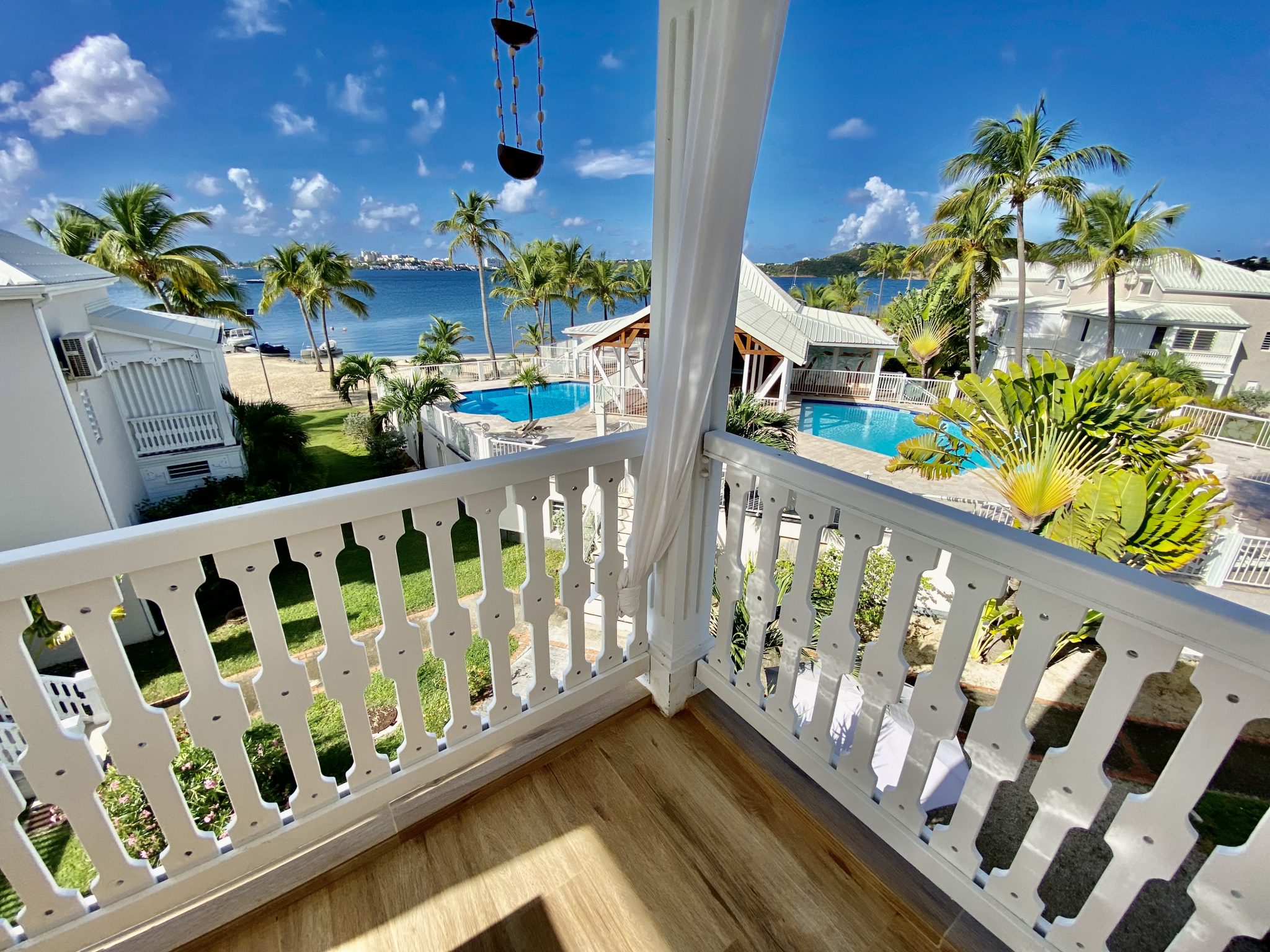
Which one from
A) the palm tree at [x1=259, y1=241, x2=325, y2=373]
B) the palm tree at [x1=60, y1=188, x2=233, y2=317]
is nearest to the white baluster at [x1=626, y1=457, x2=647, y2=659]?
the palm tree at [x1=60, y1=188, x2=233, y2=317]

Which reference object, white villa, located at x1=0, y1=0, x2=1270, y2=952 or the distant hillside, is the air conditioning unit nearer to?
white villa, located at x1=0, y1=0, x2=1270, y2=952

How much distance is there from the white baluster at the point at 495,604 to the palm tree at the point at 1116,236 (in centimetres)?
144

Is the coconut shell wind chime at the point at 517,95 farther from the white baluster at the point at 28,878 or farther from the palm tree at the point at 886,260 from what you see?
the white baluster at the point at 28,878

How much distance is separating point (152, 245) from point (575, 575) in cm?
782

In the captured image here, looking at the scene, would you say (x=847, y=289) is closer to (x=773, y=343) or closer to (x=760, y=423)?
(x=760, y=423)

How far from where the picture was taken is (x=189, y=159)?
7.21 feet

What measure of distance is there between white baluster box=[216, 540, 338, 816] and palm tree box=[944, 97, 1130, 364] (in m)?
1.82

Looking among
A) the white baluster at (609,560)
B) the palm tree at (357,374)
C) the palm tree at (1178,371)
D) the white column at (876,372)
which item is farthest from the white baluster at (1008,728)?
the palm tree at (357,374)

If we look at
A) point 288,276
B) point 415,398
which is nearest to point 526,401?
point 415,398

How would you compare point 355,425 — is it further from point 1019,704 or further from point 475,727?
point 1019,704

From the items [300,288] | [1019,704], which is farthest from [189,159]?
[300,288]

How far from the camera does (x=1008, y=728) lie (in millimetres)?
873

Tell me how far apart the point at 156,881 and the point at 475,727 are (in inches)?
24.5

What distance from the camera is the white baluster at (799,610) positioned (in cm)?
111
